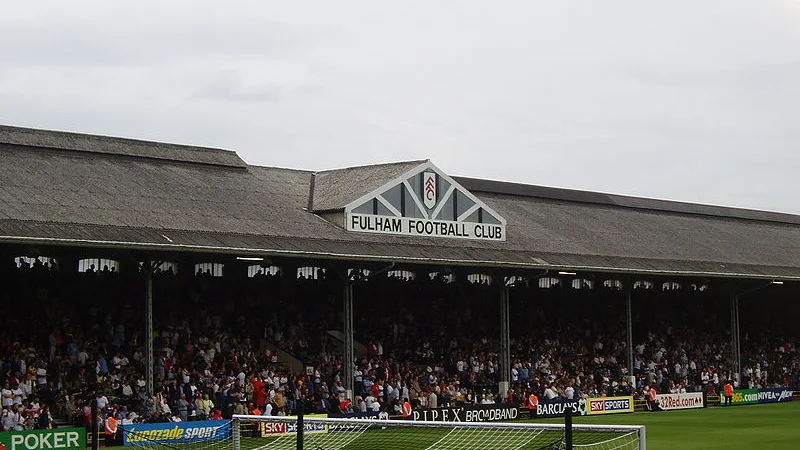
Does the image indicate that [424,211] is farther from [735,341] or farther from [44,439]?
A: [735,341]

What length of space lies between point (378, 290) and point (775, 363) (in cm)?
2085

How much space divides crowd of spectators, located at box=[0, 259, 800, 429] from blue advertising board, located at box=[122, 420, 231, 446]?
1.03 m

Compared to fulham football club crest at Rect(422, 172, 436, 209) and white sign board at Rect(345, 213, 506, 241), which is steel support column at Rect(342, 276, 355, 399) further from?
fulham football club crest at Rect(422, 172, 436, 209)

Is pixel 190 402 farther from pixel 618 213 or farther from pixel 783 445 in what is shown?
pixel 618 213

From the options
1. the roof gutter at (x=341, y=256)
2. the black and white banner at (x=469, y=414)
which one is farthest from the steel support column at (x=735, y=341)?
the black and white banner at (x=469, y=414)

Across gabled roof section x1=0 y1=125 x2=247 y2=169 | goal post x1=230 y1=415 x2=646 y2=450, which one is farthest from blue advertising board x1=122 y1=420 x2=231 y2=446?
gabled roof section x1=0 y1=125 x2=247 y2=169

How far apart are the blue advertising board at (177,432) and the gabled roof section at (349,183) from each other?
9735mm

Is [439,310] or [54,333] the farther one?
[439,310]

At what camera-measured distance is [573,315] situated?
5300cm

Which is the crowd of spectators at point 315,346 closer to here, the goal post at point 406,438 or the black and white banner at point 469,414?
the black and white banner at point 469,414

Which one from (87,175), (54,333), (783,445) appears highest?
(87,175)

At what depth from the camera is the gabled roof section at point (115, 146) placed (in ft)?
119

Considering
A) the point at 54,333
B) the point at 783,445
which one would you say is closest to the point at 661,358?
Answer: the point at 783,445

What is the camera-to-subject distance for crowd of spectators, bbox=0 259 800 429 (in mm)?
33094
